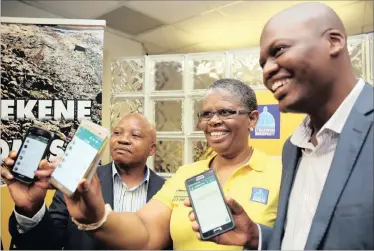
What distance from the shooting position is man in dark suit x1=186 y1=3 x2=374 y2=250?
2.20 feet

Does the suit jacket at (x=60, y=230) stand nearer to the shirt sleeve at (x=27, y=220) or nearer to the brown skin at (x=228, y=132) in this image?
the shirt sleeve at (x=27, y=220)

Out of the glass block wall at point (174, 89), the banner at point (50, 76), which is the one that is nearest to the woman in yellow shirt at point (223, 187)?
the banner at point (50, 76)

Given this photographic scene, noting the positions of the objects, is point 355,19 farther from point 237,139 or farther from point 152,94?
point 237,139

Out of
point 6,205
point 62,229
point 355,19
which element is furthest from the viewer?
point 355,19

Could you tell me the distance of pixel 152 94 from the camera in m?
2.56

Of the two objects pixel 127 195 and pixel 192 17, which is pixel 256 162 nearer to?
pixel 127 195

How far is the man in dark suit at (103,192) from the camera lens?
3.34ft

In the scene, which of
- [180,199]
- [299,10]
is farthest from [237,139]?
[299,10]

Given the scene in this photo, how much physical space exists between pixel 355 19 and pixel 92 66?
277 centimetres

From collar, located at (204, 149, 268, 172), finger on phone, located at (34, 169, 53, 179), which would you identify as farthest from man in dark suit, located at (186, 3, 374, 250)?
finger on phone, located at (34, 169, 53, 179)

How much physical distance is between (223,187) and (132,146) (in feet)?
2.52

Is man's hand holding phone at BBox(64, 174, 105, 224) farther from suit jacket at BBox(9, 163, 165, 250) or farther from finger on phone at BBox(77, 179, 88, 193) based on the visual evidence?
suit jacket at BBox(9, 163, 165, 250)

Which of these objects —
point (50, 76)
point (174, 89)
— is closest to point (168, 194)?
point (50, 76)

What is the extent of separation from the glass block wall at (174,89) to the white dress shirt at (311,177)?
1562 millimetres
